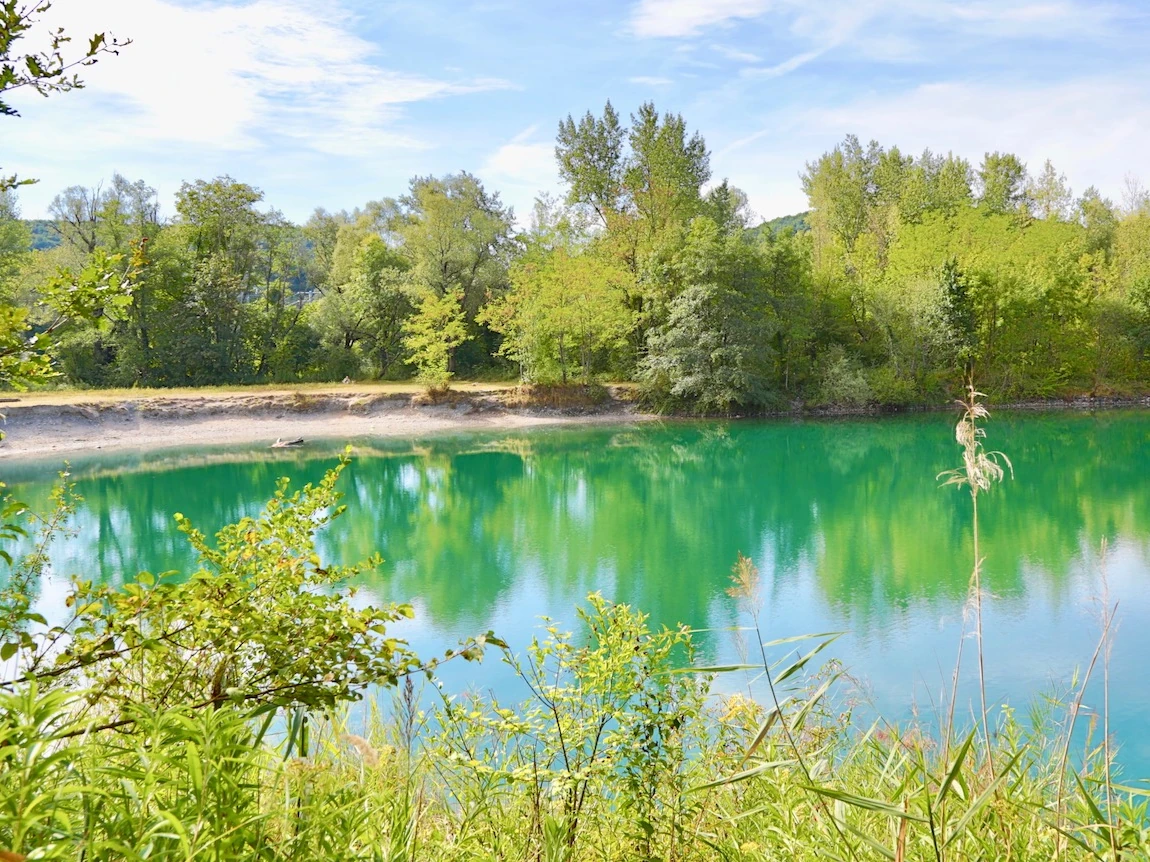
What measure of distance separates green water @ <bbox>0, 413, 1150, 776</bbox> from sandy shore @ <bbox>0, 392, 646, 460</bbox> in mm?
2362

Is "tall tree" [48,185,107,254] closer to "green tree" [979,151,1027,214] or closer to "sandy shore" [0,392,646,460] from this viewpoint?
"sandy shore" [0,392,646,460]

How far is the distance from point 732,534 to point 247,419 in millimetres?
19096

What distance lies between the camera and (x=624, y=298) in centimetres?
3131

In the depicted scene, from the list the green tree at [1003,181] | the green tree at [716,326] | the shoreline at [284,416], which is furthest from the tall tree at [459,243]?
the green tree at [1003,181]

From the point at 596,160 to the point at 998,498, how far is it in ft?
71.8

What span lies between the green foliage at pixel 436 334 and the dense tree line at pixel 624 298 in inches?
4.3

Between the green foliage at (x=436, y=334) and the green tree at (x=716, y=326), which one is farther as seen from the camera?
the green foliage at (x=436, y=334)

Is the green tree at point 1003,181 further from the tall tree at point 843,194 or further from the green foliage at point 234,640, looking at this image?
the green foliage at point 234,640

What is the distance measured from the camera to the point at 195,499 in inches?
658

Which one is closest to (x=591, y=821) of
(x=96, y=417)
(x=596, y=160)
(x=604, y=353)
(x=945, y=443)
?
(x=945, y=443)

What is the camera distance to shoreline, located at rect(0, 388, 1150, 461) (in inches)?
935

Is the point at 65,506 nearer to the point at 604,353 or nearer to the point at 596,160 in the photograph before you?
the point at 604,353

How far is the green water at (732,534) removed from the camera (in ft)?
27.0

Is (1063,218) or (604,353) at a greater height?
(1063,218)
